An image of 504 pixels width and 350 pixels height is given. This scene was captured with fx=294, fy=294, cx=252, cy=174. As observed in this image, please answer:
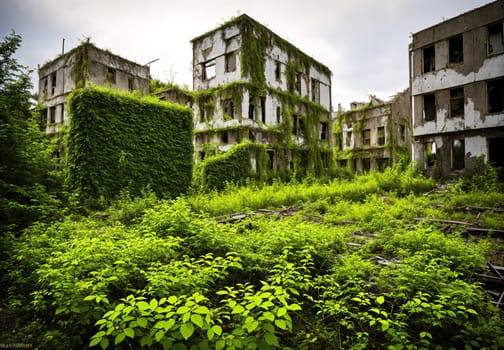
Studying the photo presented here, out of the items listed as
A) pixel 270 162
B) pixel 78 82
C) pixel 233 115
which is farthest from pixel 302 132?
pixel 78 82

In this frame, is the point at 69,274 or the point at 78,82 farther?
the point at 78,82

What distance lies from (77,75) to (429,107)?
81.6 ft

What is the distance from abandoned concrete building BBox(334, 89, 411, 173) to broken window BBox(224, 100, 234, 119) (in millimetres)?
12853

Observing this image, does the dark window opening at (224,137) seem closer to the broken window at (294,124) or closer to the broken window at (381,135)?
the broken window at (294,124)

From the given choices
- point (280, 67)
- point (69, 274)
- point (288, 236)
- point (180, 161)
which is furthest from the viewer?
point (280, 67)

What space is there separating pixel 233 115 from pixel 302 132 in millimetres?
6204

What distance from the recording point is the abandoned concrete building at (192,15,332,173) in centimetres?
1983

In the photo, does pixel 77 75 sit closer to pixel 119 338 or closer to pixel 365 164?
pixel 119 338

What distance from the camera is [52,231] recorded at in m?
6.68

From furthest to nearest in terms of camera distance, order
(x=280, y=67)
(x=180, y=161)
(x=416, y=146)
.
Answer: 1. (x=280, y=67)
2. (x=416, y=146)
3. (x=180, y=161)

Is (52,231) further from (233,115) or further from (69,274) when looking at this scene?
(233,115)

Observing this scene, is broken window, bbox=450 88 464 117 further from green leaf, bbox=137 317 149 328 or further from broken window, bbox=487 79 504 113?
green leaf, bbox=137 317 149 328

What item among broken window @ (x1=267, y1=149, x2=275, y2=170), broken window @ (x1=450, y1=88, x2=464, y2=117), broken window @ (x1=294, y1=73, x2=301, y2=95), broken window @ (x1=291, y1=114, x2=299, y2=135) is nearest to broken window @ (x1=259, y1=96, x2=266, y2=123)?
broken window @ (x1=267, y1=149, x2=275, y2=170)

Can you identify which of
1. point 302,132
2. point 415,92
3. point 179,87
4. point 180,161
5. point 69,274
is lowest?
point 69,274
